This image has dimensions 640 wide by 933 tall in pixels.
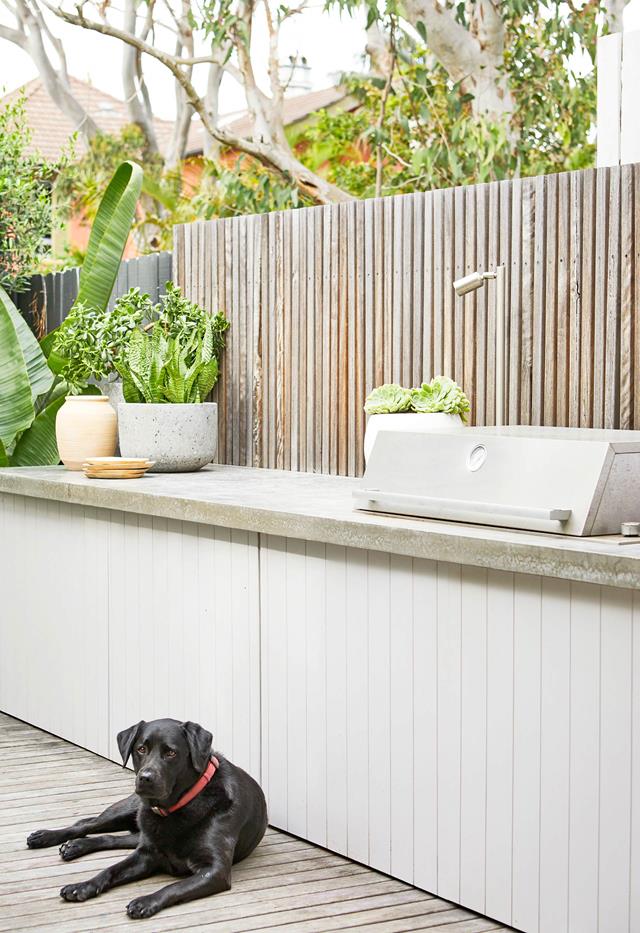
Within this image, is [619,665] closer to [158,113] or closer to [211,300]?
[211,300]

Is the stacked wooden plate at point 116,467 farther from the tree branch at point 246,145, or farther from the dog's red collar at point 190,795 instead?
the tree branch at point 246,145

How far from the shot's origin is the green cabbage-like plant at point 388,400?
393 centimetres

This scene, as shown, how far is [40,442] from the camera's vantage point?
211 inches

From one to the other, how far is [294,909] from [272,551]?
3.07 ft

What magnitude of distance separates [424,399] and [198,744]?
1328 millimetres

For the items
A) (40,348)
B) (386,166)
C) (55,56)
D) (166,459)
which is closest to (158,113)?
(55,56)

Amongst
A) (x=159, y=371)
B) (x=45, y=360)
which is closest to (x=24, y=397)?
(x=45, y=360)

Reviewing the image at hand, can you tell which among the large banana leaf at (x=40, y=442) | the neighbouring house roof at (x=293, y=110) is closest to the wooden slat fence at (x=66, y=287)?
the large banana leaf at (x=40, y=442)

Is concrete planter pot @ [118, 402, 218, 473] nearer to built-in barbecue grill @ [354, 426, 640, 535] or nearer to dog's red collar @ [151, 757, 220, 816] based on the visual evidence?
built-in barbecue grill @ [354, 426, 640, 535]

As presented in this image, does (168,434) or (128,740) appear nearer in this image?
(128,740)

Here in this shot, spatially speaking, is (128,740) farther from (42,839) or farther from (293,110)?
(293,110)

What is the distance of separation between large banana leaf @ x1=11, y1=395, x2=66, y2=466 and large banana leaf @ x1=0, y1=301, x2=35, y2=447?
123 mm

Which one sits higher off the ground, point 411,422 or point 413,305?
point 413,305

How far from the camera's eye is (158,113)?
16938 millimetres
